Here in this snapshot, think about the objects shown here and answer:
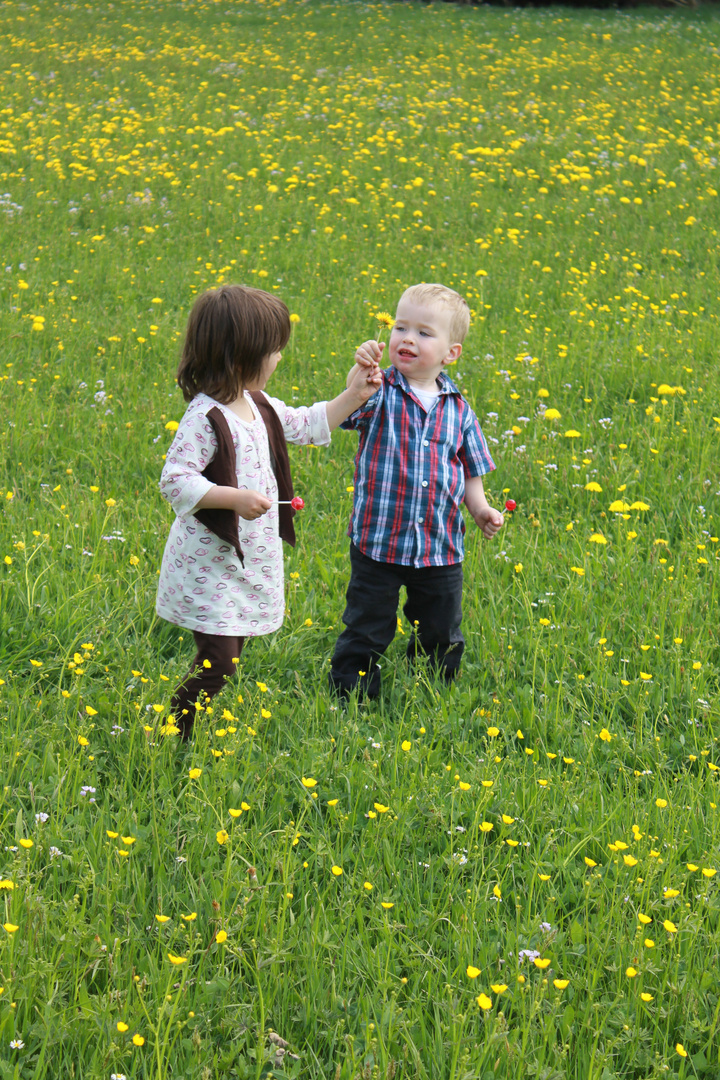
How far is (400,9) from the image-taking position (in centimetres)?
2197

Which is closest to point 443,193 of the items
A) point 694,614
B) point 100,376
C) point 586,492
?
point 100,376

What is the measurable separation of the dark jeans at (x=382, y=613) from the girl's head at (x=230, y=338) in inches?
29.5

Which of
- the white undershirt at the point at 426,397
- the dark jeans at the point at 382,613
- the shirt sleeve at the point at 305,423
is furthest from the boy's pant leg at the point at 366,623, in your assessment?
the white undershirt at the point at 426,397

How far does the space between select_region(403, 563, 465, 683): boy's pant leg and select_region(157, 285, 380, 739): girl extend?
506 mm

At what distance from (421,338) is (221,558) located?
94 cm

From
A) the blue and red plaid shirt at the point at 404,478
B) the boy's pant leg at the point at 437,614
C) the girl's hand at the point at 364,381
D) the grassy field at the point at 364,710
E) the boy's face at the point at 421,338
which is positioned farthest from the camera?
the boy's pant leg at the point at 437,614

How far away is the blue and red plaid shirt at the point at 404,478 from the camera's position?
308 centimetres

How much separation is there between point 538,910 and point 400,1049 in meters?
0.56

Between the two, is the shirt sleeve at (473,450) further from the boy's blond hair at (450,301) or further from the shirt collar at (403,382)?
the boy's blond hair at (450,301)

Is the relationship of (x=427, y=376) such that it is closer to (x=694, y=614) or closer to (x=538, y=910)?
(x=694, y=614)

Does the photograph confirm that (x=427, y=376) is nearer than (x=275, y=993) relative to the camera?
No

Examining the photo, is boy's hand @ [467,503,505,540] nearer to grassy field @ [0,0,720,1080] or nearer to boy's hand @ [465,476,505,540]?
boy's hand @ [465,476,505,540]

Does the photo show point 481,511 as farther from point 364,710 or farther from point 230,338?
point 230,338

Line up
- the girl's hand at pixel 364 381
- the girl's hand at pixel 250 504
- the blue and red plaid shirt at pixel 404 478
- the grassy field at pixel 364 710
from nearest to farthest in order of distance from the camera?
the grassy field at pixel 364 710 → the girl's hand at pixel 250 504 → the girl's hand at pixel 364 381 → the blue and red plaid shirt at pixel 404 478
